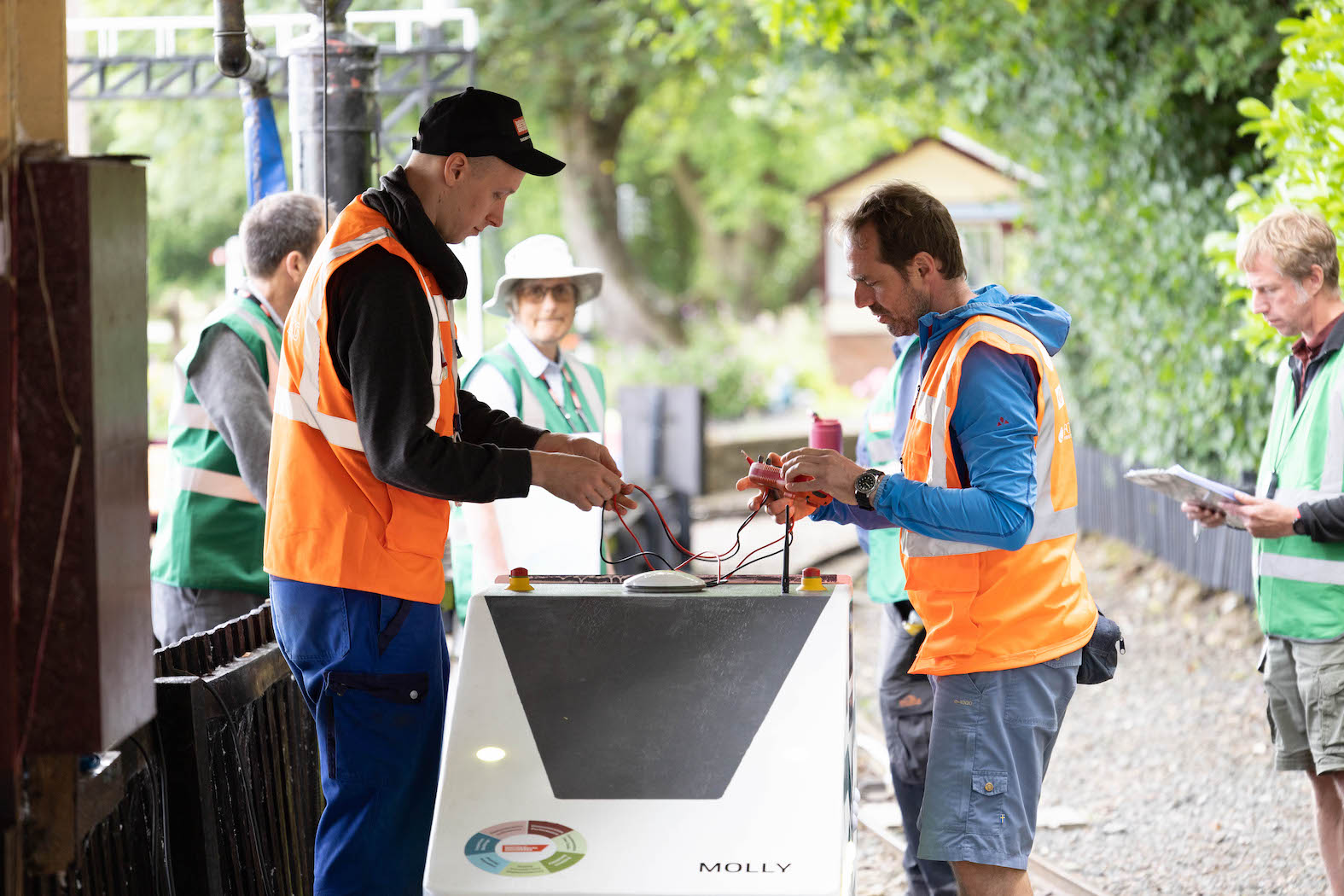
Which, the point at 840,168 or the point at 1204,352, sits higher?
the point at 840,168

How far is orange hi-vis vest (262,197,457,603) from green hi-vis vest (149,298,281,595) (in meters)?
1.37

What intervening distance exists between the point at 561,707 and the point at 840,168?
119ft

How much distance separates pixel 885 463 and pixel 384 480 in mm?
2192

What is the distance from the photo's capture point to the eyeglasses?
5.63 m

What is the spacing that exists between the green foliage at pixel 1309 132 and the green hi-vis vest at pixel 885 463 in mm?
1451

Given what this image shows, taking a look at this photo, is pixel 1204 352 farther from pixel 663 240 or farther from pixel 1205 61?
pixel 663 240

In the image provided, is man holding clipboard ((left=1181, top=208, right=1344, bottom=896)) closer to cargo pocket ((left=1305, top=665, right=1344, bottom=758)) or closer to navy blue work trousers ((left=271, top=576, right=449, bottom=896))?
cargo pocket ((left=1305, top=665, right=1344, bottom=758))

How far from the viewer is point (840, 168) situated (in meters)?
38.2

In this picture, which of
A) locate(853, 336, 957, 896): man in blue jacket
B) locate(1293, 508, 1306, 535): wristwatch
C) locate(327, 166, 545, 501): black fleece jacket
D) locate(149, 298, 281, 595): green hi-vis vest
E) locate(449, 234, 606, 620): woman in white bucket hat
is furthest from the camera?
locate(449, 234, 606, 620): woman in white bucket hat

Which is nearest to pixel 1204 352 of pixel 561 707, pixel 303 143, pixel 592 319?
pixel 303 143

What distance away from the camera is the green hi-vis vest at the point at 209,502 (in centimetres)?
451

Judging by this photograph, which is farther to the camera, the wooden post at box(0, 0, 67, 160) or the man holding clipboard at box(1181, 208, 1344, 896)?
the man holding clipboard at box(1181, 208, 1344, 896)

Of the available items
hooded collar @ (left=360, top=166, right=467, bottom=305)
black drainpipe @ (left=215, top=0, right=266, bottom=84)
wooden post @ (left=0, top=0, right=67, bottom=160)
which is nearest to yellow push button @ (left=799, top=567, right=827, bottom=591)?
hooded collar @ (left=360, top=166, right=467, bottom=305)

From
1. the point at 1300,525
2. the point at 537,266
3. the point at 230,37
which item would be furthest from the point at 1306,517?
the point at 230,37
